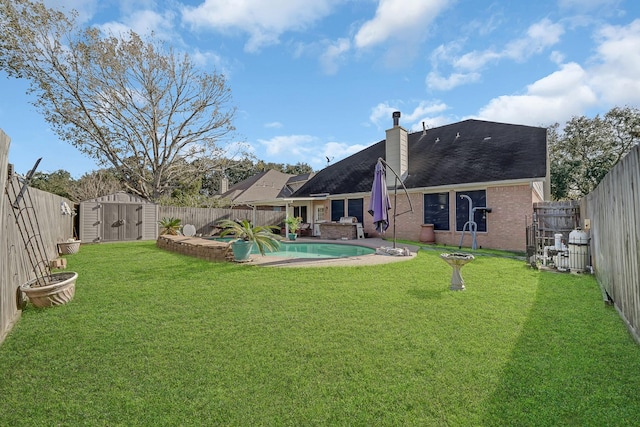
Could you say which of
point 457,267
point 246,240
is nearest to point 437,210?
point 457,267

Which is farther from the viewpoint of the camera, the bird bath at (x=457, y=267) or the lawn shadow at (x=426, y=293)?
the bird bath at (x=457, y=267)

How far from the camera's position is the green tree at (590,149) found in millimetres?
23047

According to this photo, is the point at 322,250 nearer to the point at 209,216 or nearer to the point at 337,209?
the point at 337,209

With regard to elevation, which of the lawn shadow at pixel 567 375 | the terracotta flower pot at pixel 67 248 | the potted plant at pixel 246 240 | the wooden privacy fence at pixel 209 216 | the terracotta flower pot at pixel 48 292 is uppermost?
the wooden privacy fence at pixel 209 216

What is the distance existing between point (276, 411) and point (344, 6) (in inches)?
487

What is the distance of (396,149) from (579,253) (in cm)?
1042

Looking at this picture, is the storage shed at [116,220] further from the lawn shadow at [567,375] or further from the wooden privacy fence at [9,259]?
the lawn shadow at [567,375]

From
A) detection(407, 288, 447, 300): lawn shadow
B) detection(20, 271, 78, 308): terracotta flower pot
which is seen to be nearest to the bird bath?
detection(407, 288, 447, 300): lawn shadow

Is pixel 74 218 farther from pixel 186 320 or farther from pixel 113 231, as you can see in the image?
pixel 186 320

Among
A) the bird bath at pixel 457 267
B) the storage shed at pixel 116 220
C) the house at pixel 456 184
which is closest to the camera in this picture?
the bird bath at pixel 457 267

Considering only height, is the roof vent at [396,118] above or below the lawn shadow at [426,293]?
above

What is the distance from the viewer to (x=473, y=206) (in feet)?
42.7

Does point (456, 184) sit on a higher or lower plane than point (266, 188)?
lower

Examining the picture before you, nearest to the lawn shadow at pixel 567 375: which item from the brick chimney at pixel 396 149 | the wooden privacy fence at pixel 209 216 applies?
the brick chimney at pixel 396 149
